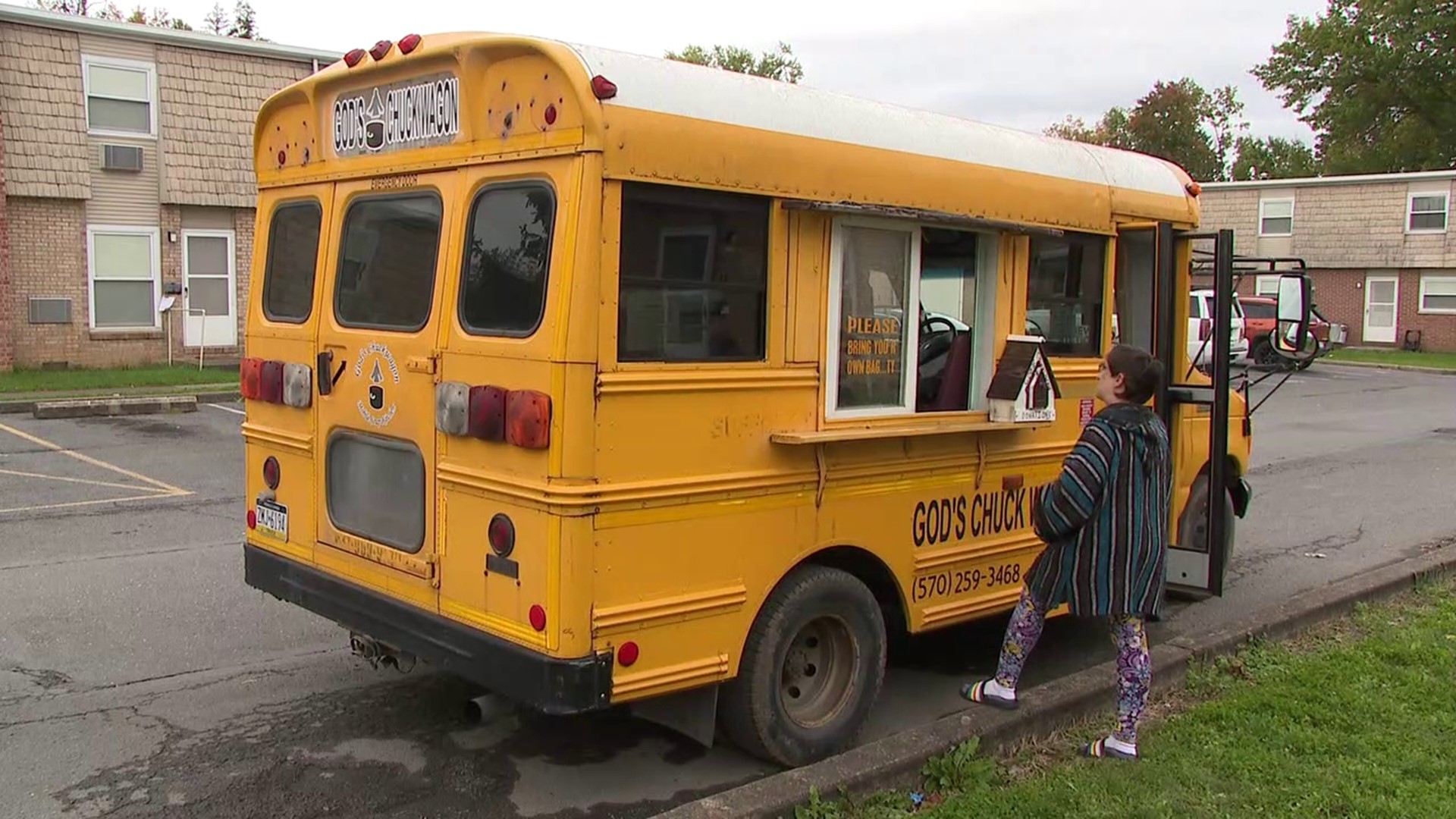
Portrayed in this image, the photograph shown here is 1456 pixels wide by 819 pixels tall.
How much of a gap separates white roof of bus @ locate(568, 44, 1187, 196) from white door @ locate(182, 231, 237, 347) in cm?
1777

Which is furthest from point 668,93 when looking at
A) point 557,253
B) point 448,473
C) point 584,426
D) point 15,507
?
point 15,507

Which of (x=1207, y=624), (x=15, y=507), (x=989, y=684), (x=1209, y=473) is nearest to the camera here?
(x=989, y=684)

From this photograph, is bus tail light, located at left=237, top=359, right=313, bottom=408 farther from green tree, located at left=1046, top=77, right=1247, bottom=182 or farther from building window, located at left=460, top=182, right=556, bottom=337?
green tree, located at left=1046, top=77, right=1247, bottom=182

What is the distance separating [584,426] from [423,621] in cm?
106

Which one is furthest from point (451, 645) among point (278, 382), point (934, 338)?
point (934, 338)

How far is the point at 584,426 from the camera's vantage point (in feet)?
12.0

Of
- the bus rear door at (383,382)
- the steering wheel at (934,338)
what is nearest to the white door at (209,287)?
the bus rear door at (383,382)

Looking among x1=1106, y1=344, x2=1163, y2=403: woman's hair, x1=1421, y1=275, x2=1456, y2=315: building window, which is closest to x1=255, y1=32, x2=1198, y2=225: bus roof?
x1=1106, y1=344, x2=1163, y2=403: woman's hair

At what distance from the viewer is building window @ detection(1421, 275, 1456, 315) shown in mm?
34031

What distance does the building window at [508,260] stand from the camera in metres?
3.76

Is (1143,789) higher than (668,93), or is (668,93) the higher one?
(668,93)

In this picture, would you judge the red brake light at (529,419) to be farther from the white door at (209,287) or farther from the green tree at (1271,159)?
the green tree at (1271,159)

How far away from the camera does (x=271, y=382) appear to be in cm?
489

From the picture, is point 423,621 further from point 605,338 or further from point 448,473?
point 605,338
